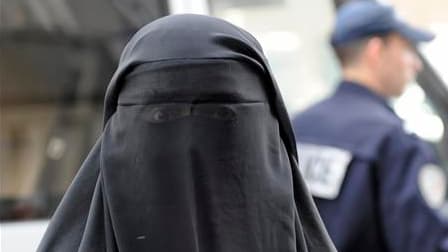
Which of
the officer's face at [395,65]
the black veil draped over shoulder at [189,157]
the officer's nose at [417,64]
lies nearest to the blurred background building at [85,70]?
the officer's nose at [417,64]

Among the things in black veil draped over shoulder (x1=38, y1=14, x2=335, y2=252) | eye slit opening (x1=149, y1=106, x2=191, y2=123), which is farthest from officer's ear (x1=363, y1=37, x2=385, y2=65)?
eye slit opening (x1=149, y1=106, x2=191, y2=123)

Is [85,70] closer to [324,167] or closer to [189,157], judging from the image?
[324,167]

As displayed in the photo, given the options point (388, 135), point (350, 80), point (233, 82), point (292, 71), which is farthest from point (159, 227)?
point (292, 71)

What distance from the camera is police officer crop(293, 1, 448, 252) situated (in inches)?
105

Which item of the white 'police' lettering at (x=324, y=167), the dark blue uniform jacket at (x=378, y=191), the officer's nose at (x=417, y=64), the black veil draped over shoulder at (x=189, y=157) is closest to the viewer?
the black veil draped over shoulder at (x=189, y=157)

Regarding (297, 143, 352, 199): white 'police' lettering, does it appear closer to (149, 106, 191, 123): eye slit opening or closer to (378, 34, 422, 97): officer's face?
(378, 34, 422, 97): officer's face

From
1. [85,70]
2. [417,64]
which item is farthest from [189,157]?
[85,70]

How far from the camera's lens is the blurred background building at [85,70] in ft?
12.2

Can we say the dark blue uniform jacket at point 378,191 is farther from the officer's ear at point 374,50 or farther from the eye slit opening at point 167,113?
the eye slit opening at point 167,113

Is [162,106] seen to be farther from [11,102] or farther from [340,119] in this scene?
[11,102]

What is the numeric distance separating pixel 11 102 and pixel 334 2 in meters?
1.80

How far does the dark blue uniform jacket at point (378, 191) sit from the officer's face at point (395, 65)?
0.76ft

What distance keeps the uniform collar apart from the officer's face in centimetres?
12

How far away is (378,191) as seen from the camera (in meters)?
2.72
